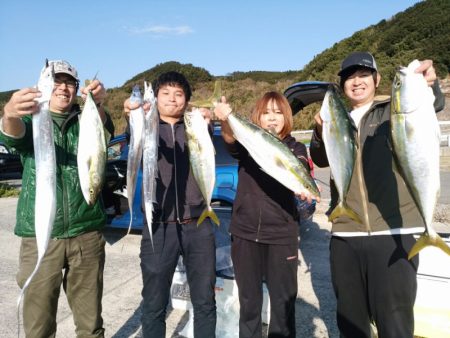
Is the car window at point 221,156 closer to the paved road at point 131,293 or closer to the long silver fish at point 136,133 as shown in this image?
the paved road at point 131,293

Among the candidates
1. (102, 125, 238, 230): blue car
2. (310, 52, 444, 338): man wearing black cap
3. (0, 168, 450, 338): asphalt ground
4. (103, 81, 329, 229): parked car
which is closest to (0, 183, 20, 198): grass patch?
(0, 168, 450, 338): asphalt ground

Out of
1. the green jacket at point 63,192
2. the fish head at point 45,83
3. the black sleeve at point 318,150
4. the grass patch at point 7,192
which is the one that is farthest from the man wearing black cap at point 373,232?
the grass patch at point 7,192

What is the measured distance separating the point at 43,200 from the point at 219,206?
3.68 metres

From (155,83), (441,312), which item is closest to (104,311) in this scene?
(155,83)

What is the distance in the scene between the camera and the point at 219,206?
569 cm

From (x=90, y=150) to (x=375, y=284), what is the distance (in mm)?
2141

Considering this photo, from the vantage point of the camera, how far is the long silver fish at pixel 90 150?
2.30 m

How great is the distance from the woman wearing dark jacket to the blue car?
210 centimetres

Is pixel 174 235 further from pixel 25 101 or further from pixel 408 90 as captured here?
pixel 408 90

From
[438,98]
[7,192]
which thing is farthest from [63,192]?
[7,192]

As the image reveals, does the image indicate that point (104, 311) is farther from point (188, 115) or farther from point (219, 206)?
point (188, 115)

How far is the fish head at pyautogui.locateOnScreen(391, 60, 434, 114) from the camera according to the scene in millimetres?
1994

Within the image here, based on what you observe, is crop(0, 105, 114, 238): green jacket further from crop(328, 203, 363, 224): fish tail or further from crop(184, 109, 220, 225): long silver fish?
crop(328, 203, 363, 224): fish tail

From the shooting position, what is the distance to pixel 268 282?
297 cm
